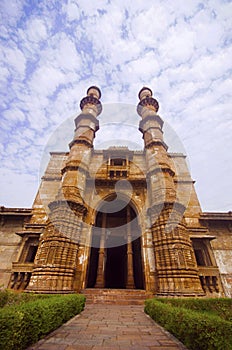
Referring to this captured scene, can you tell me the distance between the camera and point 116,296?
29.1 ft

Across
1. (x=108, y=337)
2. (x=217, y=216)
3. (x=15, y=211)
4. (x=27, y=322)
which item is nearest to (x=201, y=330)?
(x=108, y=337)

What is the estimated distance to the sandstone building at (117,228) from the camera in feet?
30.3

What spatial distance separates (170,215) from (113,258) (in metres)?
9.77

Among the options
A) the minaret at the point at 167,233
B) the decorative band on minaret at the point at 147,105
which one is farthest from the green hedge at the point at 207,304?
the decorative band on minaret at the point at 147,105

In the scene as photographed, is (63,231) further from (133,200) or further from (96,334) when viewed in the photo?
(96,334)

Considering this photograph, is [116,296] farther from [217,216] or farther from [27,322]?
[217,216]

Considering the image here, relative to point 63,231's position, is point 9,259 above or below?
below

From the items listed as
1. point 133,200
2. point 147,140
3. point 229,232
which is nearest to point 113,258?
point 133,200

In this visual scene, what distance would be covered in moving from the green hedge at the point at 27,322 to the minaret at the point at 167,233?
19.7 ft

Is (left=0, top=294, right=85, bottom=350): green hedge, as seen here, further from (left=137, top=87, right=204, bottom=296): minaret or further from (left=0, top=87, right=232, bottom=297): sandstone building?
(left=137, top=87, right=204, bottom=296): minaret

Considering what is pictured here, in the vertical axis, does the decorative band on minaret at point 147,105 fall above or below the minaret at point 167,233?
above

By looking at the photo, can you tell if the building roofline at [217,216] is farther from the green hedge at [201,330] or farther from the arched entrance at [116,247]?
the green hedge at [201,330]

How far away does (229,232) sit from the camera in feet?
40.9

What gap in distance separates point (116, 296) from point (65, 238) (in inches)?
152
